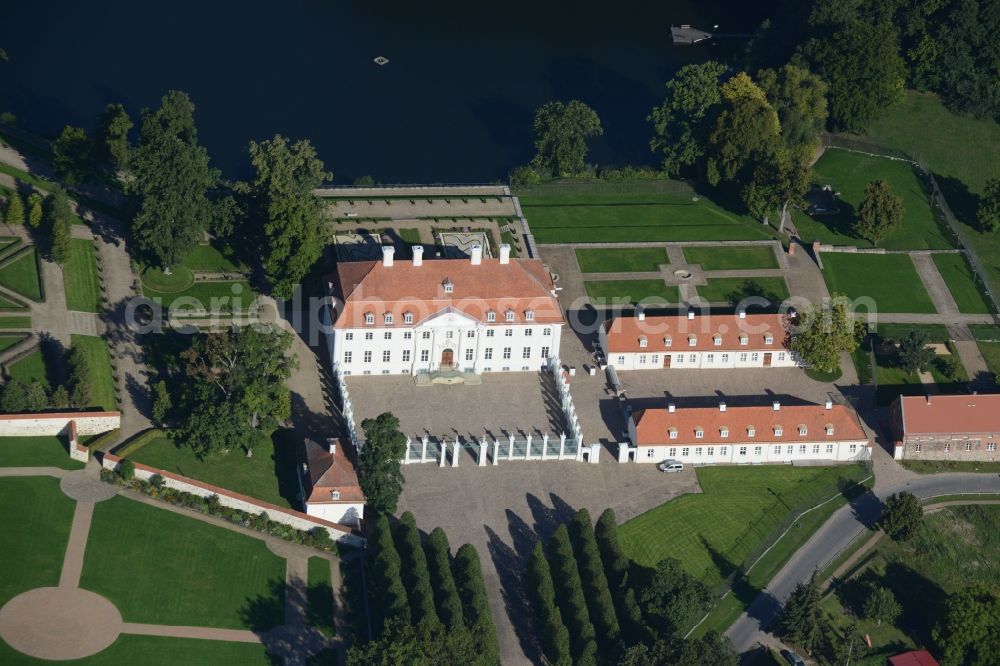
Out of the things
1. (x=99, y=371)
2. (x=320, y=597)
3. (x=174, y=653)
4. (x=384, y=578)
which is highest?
(x=99, y=371)

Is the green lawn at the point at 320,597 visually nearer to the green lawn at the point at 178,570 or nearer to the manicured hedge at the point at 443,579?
the green lawn at the point at 178,570

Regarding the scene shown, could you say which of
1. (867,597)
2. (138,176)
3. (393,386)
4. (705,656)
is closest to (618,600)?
(705,656)

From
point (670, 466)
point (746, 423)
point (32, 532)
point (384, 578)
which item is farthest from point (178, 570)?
point (746, 423)

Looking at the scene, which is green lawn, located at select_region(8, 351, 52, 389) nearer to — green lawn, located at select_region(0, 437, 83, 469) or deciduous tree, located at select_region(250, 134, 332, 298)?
green lawn, located at select_region(0, 437, 83, 469)

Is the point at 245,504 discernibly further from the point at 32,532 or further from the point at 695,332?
the point at 695,332

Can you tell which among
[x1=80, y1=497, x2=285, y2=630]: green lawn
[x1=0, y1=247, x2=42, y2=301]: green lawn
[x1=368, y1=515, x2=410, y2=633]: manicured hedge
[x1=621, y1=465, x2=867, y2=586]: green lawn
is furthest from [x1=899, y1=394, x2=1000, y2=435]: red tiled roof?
[x1=0, y1=247, x2=42, y2=301]: green lawn

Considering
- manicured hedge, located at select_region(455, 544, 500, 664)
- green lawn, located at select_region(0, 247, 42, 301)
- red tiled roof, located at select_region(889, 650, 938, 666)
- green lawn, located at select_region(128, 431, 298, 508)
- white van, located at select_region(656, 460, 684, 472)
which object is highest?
green lawn, located at select_region(0, 247, 42, 301)

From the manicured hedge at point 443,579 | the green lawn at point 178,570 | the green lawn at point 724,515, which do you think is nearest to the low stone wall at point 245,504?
the green lawn at point 178,570
